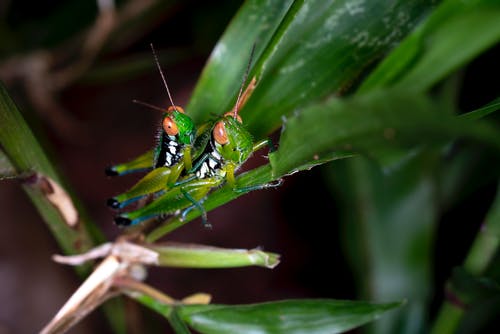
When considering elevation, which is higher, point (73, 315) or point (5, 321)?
point (5, 321)

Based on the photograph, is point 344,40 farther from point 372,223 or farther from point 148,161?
point 372,223

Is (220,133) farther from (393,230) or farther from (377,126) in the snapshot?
(393,230)

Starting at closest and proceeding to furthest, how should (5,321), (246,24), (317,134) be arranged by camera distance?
(317,134)
(246,24)
(5,321)

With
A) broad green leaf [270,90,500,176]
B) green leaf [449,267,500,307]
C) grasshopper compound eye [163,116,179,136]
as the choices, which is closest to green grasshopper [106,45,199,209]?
grasshopper compound eye [163,116,179,136]

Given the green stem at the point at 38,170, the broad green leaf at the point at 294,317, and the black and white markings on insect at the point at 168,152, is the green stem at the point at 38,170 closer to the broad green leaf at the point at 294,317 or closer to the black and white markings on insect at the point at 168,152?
the black and white markings on insect at the point at 168,152

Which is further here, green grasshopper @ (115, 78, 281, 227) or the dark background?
the dark background

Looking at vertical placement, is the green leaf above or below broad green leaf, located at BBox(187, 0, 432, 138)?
below

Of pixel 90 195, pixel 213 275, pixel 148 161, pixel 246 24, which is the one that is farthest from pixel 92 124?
pixel 246 24

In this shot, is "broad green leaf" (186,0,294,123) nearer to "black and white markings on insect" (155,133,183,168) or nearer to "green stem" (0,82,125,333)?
"black and white markings on insect" (155,133,183,168)
